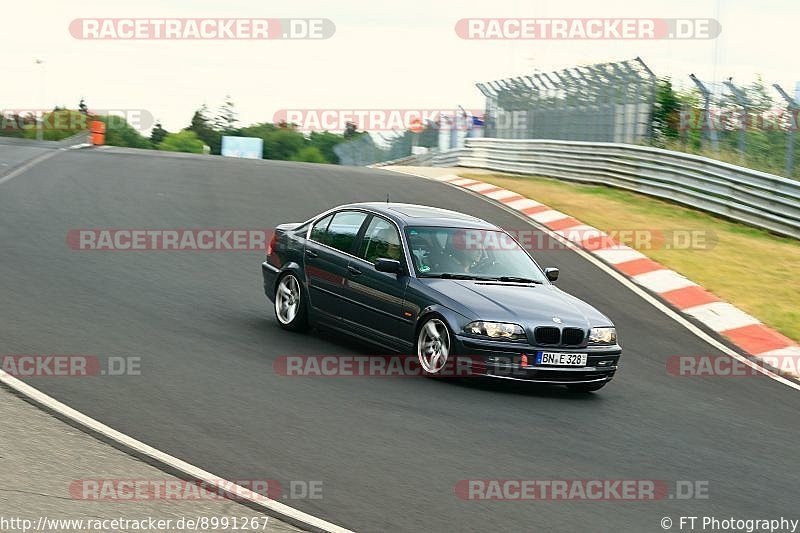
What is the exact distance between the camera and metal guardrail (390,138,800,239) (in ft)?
63.6

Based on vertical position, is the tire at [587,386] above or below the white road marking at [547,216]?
below

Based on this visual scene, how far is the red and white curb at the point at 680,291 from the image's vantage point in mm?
12578

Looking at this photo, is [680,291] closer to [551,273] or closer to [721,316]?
[721,316]

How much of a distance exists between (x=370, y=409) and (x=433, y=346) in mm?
1456

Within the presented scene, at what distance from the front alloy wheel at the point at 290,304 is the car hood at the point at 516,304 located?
68.0 inches

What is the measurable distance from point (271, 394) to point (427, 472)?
2.08 metres

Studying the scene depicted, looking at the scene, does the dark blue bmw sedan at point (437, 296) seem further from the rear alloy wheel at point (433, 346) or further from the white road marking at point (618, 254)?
the white road marking at point (618, 254)

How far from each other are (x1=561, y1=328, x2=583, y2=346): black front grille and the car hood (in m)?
0.05

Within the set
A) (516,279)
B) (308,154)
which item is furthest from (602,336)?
(308,154)

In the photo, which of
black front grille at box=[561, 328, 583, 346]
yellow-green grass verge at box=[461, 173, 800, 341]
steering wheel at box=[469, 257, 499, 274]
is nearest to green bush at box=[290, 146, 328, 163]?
yellow-green grass verge at box=[461, 173, 800, 341]

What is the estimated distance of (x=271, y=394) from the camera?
8562 mm

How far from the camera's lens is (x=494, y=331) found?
30.6 feet

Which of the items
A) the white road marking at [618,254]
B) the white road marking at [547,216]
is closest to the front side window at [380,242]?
the white road marking at [618,254]

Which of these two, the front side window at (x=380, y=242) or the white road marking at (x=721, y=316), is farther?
the white road marking at (x=721, y=316)
